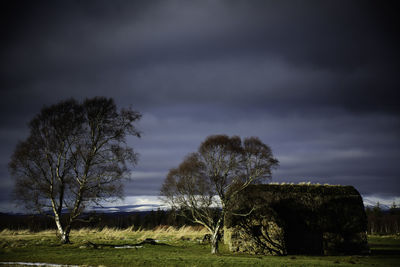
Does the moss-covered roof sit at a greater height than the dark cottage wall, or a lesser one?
greater

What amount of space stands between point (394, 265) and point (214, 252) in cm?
1216

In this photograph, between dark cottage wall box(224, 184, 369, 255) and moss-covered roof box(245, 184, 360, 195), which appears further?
moss-covered roof box(245, 184, 360, 195)

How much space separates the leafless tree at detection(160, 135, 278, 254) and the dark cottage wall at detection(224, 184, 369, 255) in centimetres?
132

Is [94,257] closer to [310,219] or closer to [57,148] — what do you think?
[57,148]

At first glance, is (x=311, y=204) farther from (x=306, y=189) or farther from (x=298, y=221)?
(x=298, y=221)

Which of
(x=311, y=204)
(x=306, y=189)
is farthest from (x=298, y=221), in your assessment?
(x=306, y=189)

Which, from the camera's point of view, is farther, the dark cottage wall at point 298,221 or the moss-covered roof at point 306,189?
the moss-covered roof at point 306,189

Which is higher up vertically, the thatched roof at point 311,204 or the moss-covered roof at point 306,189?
the moss-covered roof at point 306,189

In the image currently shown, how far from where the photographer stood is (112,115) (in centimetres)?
2922

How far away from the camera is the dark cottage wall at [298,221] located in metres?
25.1

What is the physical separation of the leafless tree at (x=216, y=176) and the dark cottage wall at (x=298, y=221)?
1321mm

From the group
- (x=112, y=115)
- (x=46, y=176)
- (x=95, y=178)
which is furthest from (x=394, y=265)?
(x=46, y=176)

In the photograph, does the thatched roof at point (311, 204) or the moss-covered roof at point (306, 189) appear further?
the moss-covered roof at point (306, 189)

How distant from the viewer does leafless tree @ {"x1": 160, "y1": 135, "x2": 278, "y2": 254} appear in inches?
960
